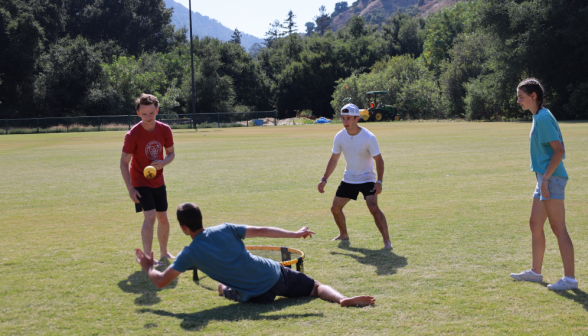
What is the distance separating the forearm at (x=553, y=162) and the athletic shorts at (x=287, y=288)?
98.6 inches

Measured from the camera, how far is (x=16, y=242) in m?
7.30

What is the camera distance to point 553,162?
468cm

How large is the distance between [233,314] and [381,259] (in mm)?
2326

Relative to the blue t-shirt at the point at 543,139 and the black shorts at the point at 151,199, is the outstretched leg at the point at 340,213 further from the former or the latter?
the blue t-shirt at the point at 543,139

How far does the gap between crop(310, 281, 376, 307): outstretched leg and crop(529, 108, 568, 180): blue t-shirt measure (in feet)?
7.13

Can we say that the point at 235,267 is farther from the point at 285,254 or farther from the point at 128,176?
the point at 128,176

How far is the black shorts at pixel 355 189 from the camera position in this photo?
6780 millimetres

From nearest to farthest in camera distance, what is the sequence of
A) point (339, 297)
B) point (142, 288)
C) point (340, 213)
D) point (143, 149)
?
point (339, 297), point (142, 288), point (143, 149), point (340, 213)

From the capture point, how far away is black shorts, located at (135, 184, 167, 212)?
236 inches

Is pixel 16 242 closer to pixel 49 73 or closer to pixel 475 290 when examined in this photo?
pixel 475 290

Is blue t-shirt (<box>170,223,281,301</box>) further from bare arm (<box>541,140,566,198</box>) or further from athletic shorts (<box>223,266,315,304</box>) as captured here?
bare arm (<box>541,140,566,198</box>)

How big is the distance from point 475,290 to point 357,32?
10386 centimetres

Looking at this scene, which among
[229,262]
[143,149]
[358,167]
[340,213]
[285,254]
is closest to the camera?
[229,262]

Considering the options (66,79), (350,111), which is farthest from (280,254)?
(66,79)
